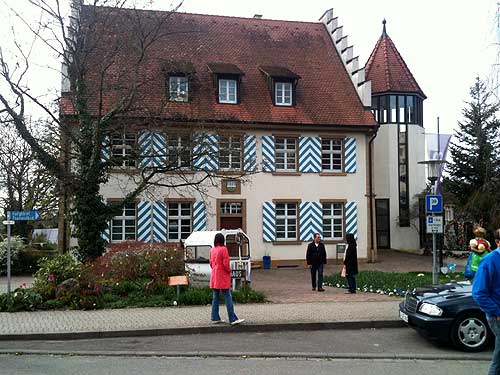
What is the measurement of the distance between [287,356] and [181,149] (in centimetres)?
1228

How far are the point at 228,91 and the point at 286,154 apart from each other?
4.18 meters

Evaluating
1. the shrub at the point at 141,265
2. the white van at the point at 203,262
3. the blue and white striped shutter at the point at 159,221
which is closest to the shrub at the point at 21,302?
the shrub at the point at 141,265

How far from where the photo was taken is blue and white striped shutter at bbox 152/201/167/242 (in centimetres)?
2675

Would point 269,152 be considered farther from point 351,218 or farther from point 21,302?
point 21,302

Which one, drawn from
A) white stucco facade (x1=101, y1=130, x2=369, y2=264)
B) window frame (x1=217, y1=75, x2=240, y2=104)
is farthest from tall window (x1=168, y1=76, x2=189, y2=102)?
white stucco facade (x1=101, y1=130, x2=369, y2=264)

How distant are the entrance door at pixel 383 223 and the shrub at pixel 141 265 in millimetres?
21119

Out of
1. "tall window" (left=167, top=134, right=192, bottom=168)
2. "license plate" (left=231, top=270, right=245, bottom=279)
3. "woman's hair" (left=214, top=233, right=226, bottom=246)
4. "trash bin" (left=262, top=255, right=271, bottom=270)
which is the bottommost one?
"trash bin" (left=262, top=255, right=271, bottom=270)

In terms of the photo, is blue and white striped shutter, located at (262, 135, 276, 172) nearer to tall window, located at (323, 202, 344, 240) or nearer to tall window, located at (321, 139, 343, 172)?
tall window, located at (321, 139, 343, 172)

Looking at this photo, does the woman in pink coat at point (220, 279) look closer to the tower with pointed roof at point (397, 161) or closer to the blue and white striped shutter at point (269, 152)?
the blue and white striped shutter at point (269, 152)

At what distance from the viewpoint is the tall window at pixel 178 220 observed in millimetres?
27156

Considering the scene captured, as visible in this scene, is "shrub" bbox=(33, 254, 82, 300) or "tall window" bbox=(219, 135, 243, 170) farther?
"tall window" bbox=(219, 135, 243, 170)

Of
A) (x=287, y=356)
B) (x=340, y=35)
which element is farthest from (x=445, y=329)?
Result: (x=340, y=35)

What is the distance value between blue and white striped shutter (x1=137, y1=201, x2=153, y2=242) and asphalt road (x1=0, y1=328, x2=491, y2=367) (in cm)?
1638

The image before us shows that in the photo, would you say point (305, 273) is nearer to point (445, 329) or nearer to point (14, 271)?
point (14, 271)
